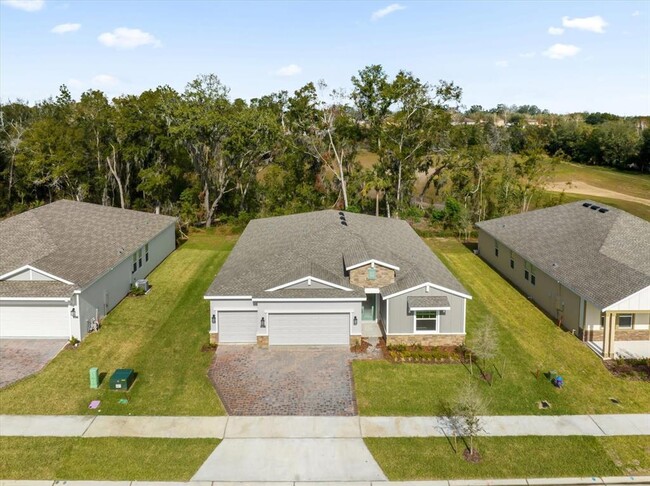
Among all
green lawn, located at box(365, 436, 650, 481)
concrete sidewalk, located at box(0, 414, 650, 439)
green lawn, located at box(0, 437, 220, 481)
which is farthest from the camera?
concrete sidewalk, located at box(0, 414, 650, 439)

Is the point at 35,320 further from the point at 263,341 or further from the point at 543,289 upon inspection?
the point at 543,289

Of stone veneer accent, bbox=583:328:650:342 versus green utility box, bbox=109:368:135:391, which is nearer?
green utility box, bbox=109:368:135:391

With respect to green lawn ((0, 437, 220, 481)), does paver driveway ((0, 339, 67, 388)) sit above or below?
above

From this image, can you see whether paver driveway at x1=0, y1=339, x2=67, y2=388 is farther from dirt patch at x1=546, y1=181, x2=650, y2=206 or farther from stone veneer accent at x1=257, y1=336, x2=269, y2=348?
dirt patch at x1=546, y1=181, x2=650, y2=206

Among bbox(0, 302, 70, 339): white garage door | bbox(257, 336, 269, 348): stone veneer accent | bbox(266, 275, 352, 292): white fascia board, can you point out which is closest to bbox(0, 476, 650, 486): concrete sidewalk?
bbox(257, 336, 269, 348): stone veneer accent

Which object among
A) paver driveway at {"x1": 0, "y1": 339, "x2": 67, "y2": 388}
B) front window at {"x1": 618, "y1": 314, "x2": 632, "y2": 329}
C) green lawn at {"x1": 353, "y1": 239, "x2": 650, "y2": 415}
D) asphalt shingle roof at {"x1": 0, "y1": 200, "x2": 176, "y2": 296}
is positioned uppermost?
asphalt shingle roof at {"x1": 0, "y1": 200, "x2": 176, "y2": 296}

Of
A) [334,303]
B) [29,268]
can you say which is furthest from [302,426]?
[29,268]
